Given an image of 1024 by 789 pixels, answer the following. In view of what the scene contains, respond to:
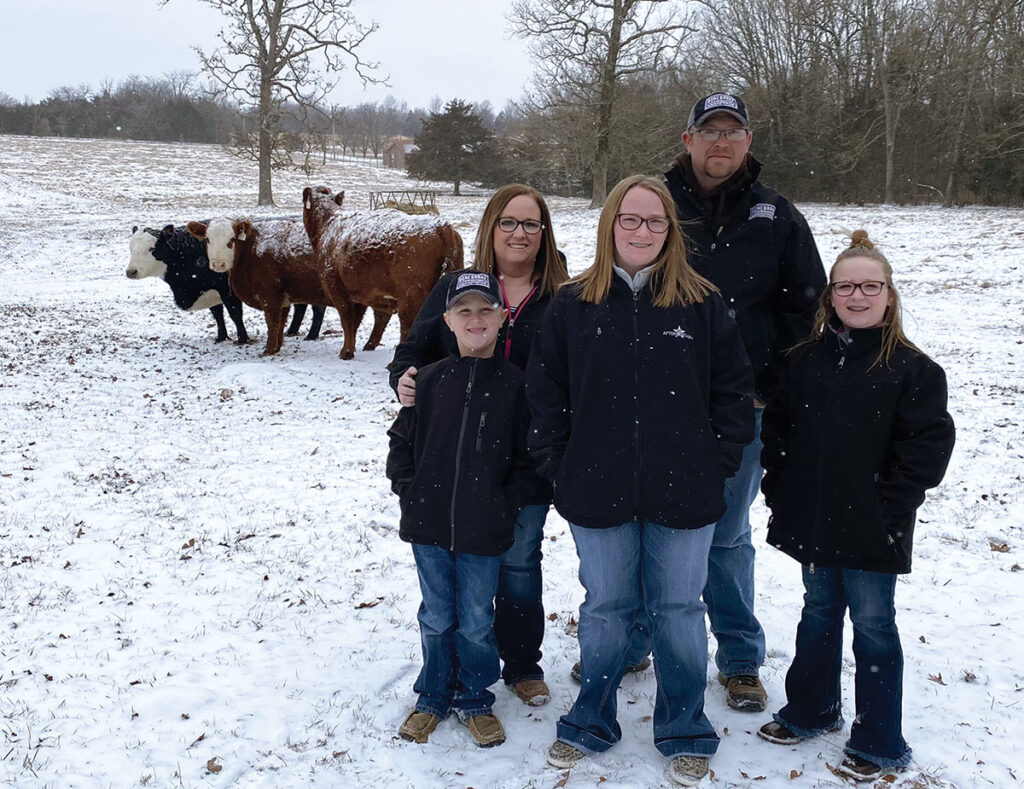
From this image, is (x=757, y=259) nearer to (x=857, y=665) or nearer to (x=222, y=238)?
(x=857, y=665)

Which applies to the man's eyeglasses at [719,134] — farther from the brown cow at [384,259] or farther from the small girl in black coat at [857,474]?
the brown cow at [384,259]

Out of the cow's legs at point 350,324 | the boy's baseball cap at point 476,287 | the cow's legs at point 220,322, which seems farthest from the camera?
the cow's legs at point 220,322

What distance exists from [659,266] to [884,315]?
89 cm

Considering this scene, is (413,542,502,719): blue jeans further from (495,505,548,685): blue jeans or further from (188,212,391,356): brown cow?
(188,212,391,356): brown cow

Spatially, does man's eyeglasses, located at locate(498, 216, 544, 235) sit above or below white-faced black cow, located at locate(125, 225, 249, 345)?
above

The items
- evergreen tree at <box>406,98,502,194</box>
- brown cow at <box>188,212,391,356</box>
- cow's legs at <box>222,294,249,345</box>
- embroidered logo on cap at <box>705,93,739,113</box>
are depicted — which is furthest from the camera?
evergreen tree at <box>406,98,502,194</box>

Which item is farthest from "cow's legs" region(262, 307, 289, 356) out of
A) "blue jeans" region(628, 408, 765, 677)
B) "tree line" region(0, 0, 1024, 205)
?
"tree line" region(0, 0, 1024, 205)

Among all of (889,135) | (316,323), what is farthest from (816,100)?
(316,323)

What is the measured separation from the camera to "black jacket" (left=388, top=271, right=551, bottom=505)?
3117 millimetres

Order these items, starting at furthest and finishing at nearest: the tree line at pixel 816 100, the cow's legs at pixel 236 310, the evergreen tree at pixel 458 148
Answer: the evergreen tree at pixel 458 148 → the tree line at pixel 816 100 → the cow's legs at pixel 236 310

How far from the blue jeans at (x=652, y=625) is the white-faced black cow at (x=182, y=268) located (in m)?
9.63

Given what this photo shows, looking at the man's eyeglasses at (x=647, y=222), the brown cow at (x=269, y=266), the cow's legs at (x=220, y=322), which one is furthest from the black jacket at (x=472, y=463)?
the cow's legs at (x=220, y=322)

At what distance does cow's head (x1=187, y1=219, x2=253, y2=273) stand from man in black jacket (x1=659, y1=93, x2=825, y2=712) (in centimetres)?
859

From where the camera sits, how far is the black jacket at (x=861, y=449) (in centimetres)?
264
